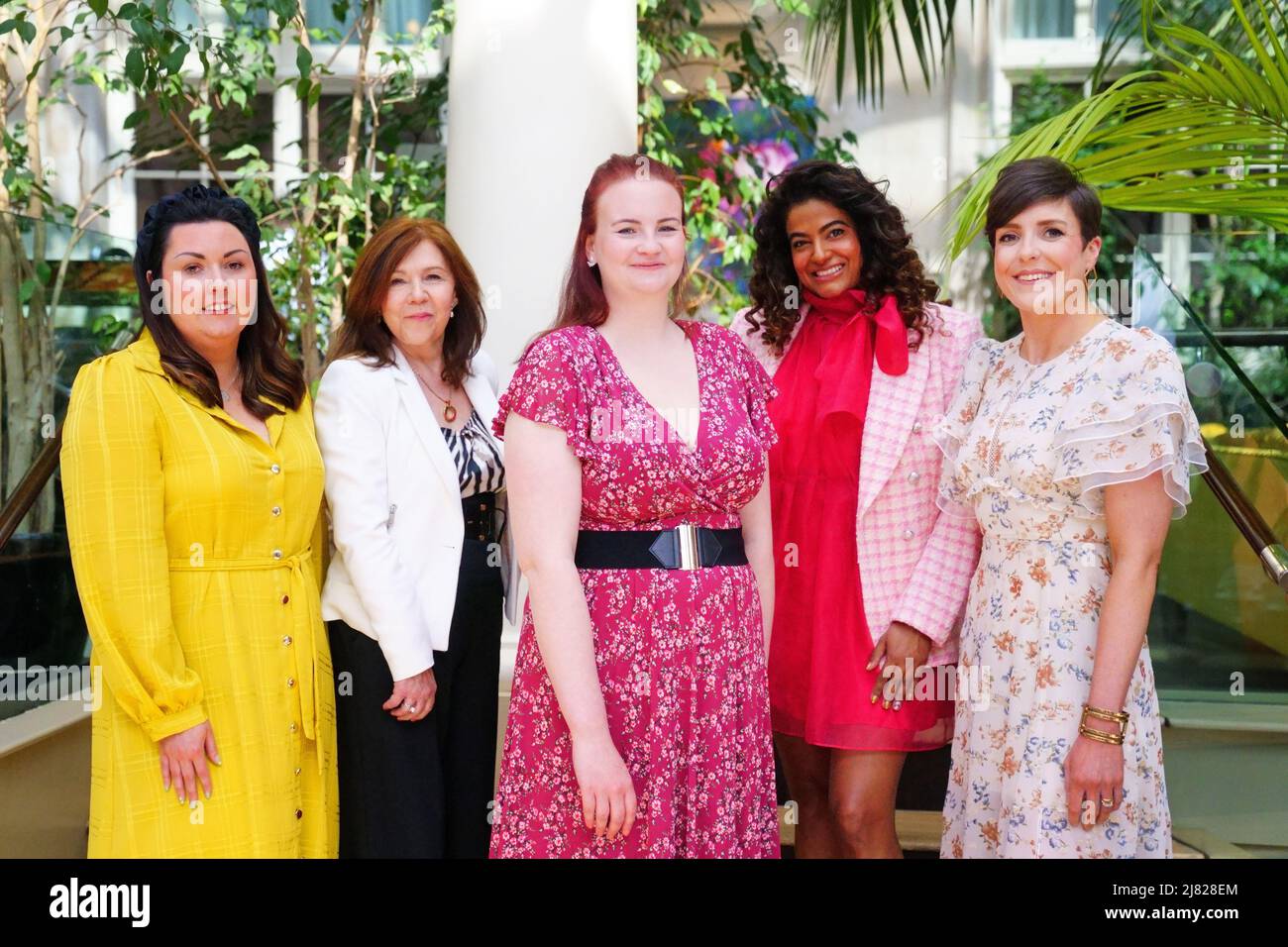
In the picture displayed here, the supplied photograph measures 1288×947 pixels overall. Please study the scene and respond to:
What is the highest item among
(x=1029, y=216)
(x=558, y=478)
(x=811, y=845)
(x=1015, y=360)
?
(x=1029, y=216)

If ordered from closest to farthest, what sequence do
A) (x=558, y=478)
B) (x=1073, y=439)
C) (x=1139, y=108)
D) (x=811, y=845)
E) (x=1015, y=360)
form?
1. (x=558, y=478)
2. (x=1073, y=439)
3. (x=1015, y=360)
4. (x=811, y=845)
5. (x=1139, y=108)

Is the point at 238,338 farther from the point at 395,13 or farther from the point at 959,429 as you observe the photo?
the point at 395,13

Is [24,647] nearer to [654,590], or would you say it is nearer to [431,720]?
[431,720]

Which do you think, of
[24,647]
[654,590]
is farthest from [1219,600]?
[24,647]

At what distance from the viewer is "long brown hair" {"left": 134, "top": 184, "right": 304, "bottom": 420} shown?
2666 millimetres

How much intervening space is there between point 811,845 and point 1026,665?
78 centimetres

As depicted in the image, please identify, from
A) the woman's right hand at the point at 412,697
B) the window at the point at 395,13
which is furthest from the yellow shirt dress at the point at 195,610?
the window at the point at 395,13

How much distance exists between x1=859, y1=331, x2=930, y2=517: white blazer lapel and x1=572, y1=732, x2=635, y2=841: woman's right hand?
0.94m

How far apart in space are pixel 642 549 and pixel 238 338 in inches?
41.8

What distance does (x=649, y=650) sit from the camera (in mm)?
2426

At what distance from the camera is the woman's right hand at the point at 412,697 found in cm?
281

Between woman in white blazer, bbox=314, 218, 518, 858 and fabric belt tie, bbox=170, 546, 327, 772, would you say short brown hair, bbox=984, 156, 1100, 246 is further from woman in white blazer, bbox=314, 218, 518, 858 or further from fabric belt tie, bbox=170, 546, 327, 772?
fabric belt tie, bbox=170, 546, 327, 772

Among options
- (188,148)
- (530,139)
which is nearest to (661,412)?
(530,139)
